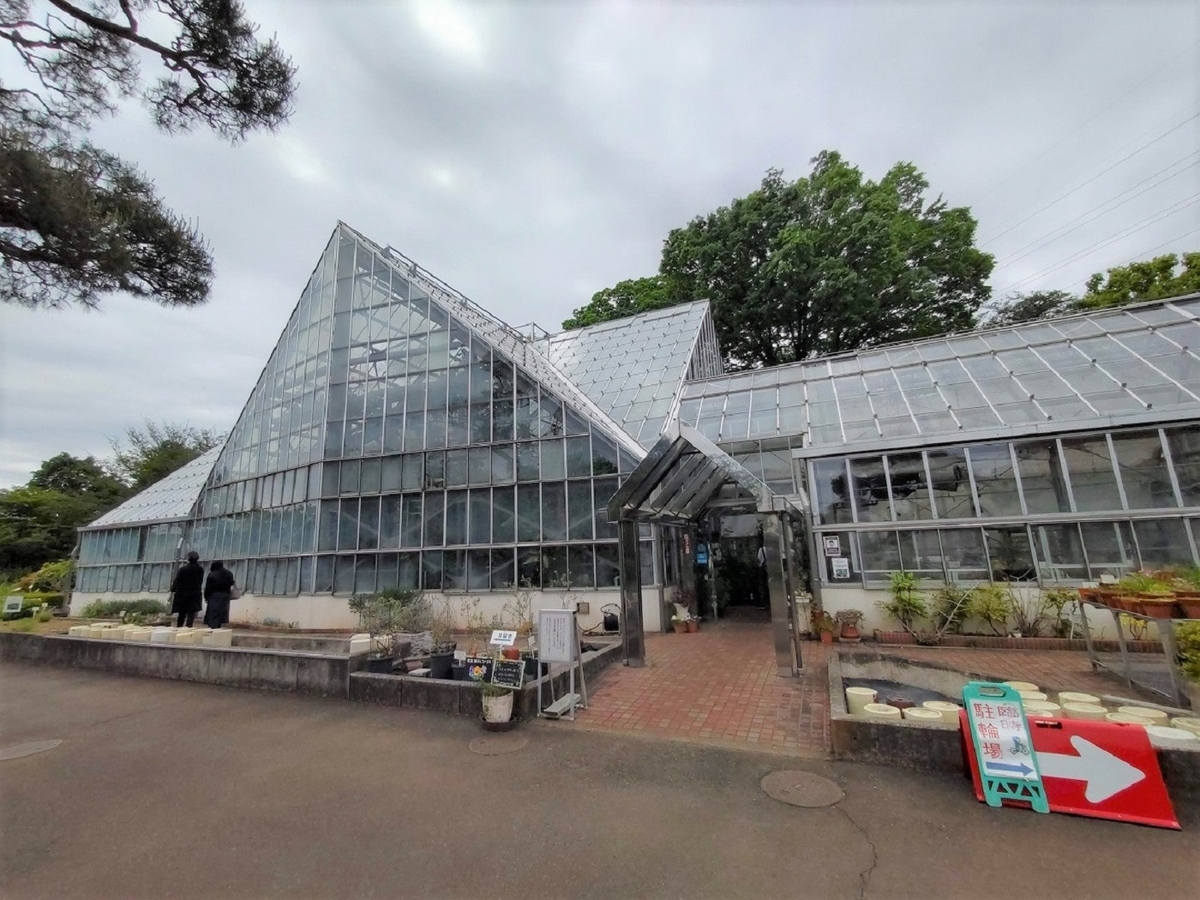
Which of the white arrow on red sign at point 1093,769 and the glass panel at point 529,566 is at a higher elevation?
the glass panel at point 529,566

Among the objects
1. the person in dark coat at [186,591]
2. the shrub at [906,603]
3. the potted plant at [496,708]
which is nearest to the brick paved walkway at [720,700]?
the potted plant at [496,708]

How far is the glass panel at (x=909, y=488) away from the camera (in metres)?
10.3

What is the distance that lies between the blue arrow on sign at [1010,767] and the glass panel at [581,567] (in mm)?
8886

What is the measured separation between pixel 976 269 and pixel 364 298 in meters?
25.2

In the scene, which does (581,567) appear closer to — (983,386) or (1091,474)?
(1091,474)

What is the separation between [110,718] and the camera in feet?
21.5

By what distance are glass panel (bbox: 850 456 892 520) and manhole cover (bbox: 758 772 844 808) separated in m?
7.34

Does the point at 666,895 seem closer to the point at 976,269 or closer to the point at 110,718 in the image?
the point at 110,718

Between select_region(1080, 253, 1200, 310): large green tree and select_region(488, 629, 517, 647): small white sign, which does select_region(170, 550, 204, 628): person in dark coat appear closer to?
select_region(488, 629, 517, 647): small white sign

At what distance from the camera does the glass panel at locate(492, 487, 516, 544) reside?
13.0 meters

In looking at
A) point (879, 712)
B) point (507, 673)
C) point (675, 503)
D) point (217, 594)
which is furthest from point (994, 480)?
point (217, 594)

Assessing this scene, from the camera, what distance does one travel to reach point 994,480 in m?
10.0

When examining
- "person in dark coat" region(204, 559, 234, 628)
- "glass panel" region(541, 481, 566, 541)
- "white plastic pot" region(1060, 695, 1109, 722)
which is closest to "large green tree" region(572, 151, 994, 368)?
"glass panel" region(541, 481, 566, 541)

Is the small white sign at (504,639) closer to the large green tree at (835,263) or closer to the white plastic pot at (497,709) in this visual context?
the white plastic pot at (497,709)
